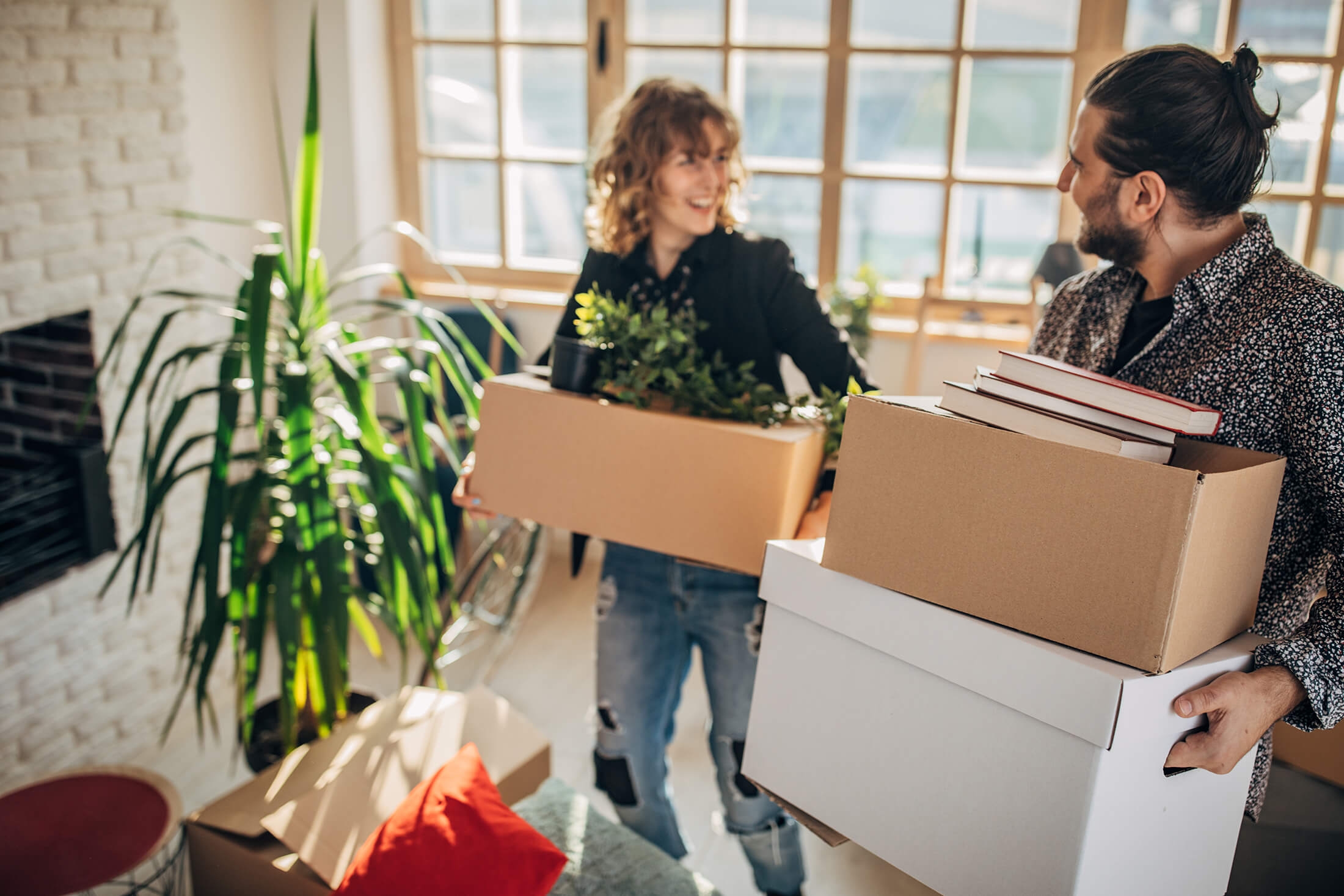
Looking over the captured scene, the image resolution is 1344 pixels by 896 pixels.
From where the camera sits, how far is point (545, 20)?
2.99m

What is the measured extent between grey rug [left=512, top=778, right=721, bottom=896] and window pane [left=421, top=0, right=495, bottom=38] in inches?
94.1

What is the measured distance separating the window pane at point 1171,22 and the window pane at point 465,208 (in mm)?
1840

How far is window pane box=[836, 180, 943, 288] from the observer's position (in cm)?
287

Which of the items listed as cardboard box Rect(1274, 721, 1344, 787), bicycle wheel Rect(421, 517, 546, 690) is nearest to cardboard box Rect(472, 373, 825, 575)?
cardboard box Rect(1274, 721, 1344, 787)

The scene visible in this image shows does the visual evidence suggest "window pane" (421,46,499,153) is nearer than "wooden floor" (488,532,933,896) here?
No

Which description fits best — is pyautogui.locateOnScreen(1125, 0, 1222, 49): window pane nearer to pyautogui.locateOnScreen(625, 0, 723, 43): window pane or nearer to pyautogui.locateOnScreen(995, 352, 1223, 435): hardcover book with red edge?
pyautogui.locateOnScreen(625, 0, 723, 43): window pane

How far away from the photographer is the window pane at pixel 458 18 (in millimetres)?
3018

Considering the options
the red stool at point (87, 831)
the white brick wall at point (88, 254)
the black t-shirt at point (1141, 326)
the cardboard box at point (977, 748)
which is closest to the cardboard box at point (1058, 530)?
the cardboard box at point (977, 748)

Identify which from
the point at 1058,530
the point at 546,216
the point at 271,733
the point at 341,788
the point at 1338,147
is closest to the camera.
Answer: the point at 1058,530

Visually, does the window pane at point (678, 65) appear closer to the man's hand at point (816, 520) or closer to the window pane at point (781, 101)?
the window pane at point (781, 101)

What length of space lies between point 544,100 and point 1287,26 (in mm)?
1984

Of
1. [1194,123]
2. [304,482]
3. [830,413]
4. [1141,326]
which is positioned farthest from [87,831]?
[1194,123]

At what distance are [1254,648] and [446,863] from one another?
0.85 m

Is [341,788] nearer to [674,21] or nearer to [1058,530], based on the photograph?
[1058,530]
